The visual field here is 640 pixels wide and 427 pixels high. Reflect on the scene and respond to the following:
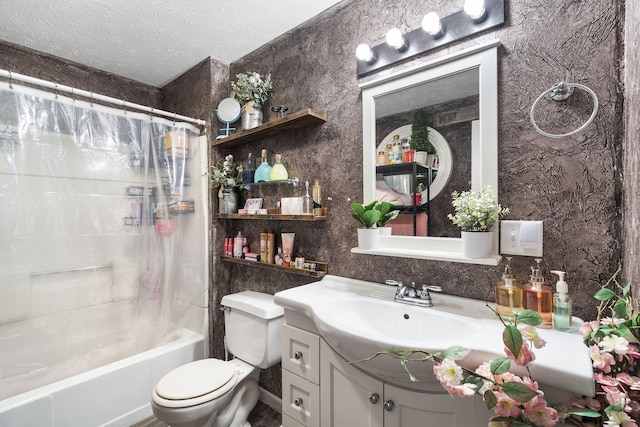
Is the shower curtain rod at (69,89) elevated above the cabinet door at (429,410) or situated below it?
above

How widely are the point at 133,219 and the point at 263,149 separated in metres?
0.96

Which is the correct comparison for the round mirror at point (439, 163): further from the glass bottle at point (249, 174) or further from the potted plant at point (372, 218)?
the glass bottle at point (249, 174)

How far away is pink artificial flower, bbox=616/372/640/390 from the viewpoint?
2.00ft

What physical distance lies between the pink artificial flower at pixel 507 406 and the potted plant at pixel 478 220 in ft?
1.77

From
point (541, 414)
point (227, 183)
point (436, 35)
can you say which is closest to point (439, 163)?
point (436, 35)

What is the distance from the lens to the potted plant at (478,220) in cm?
107

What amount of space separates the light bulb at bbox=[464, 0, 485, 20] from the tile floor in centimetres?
232

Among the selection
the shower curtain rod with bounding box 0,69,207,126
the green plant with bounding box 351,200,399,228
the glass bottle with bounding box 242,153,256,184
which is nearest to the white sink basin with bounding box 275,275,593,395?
the green plant with bounding box 351,200,399,228

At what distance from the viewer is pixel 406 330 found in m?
1.18

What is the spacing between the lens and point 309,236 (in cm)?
174

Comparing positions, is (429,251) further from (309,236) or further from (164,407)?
(164,407)

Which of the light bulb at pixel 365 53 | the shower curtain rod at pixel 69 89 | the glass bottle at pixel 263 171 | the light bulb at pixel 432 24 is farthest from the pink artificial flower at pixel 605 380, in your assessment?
the shower curtain rod at pixel 69 89

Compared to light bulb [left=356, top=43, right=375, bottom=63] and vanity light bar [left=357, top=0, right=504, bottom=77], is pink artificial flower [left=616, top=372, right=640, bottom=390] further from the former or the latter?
light bulb [left=356, top=43, right=375, bottom=63]

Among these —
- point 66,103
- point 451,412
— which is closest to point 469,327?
point 451,412
